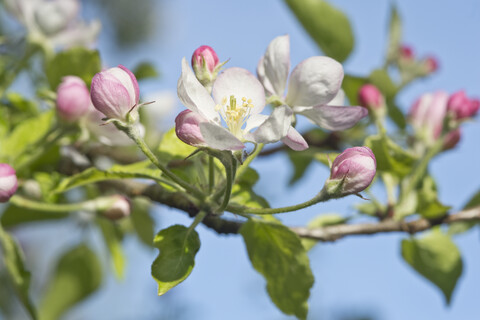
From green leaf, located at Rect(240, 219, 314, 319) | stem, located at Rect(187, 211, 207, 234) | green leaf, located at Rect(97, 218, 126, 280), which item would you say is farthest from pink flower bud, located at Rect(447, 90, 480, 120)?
green leaf, located at Rect(97, 218, 126, 280)

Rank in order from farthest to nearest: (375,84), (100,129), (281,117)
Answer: (375,84) < (100,129) < (281,117)

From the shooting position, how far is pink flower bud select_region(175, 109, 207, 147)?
2.09ft

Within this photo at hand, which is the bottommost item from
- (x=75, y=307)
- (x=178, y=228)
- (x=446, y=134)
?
(x=75, y=307)

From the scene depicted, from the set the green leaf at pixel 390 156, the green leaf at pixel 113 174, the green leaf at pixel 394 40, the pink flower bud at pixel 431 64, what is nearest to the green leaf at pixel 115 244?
the green leaf at pixel 113 174

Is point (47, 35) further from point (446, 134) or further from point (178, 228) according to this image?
point (446, 134)

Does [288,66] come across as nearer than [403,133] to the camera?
Yes

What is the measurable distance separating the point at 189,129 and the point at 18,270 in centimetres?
55

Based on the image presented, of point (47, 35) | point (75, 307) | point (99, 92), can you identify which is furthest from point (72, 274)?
point (99, 92)

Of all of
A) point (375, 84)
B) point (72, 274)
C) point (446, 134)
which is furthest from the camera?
point (72, 274)

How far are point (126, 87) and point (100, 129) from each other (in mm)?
396

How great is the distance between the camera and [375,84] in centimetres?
143

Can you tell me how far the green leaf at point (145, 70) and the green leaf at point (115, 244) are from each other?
369 mm

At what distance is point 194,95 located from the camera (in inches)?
26.9

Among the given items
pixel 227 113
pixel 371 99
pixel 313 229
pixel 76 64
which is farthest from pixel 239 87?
pixel 371 99
